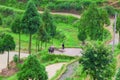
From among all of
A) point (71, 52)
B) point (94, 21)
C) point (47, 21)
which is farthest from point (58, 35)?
point (94, 21)

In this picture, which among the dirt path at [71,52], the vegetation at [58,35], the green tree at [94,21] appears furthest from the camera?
the green tree at [94,21]

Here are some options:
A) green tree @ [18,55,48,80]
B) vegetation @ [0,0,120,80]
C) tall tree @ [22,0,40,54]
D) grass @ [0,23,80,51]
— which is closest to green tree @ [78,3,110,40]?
vegetation @ [0,0,120,80]

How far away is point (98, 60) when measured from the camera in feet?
96.4

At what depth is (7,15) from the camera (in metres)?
87.2

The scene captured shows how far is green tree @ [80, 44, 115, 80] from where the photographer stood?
2933 centimetres

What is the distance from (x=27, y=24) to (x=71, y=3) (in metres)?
41.3

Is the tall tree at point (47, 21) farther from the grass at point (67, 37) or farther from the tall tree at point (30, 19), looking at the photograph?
the grass at point (67, 37)

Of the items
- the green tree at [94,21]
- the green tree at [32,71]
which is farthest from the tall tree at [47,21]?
the green tree at [32,71]

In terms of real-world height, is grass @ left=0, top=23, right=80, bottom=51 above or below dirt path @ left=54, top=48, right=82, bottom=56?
above

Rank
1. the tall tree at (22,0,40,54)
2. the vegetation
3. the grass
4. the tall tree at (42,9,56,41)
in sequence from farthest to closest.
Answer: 1. the grass
2. the tall tree at (42,9,56,41)
3. the tall tree at (22,0,40,54)
4. the vegetation

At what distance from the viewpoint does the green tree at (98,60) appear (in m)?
29.3

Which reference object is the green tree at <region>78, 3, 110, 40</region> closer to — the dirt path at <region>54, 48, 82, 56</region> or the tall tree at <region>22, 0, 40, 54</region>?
the dirt path at <region>54, 48, 82, 56</region>

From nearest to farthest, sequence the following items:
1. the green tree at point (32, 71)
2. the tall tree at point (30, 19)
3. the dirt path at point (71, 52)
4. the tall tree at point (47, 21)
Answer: the green tree at point (32, 71)
the tall tree at point (30, 19)
the dirt path at point (71, 52)
the tall tree at point (47, 21)

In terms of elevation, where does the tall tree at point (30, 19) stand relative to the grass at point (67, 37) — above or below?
above
